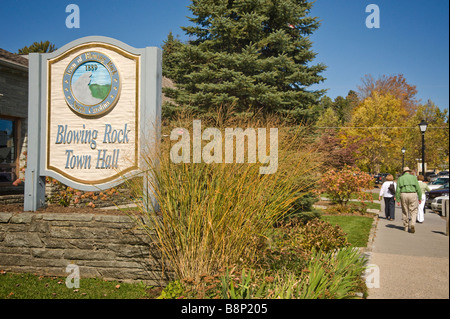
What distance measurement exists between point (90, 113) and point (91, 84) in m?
0.46

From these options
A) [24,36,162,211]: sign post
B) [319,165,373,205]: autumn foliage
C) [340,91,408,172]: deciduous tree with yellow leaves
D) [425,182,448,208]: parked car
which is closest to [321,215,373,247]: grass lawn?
[319,165,373,205]: autumn foliage

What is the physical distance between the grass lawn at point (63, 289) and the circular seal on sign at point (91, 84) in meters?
2.49

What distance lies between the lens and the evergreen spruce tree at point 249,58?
1213 centimetres

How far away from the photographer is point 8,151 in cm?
1111

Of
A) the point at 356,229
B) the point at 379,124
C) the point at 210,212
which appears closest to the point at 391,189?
the point at 356,229

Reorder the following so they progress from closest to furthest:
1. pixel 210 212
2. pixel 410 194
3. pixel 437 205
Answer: pixel 210 212 → pixel 410 194 → pixel 437 205

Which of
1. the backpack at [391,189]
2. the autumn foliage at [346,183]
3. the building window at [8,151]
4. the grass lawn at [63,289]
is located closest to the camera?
the grass lawn at [63,289]

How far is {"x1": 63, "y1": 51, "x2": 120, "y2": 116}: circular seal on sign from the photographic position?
5656 mm

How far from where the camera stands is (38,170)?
19.1 feet

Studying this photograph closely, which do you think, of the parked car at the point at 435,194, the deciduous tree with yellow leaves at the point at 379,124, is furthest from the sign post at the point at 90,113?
the deciduous tree with yellow leaves at the point at 379,124

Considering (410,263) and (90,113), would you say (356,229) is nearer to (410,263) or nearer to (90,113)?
(410,263)

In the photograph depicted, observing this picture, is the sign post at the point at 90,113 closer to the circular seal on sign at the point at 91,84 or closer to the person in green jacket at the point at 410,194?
the circular seal on sign at the point at 91,84
